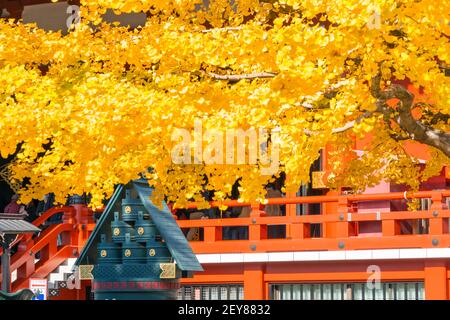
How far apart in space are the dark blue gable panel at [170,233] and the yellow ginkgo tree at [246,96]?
0.58 m

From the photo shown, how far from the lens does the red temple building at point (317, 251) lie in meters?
22.7

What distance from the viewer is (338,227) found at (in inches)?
925

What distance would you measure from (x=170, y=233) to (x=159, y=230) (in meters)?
0.18

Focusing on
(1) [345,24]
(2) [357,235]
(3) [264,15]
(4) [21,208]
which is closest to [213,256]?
(2) [357,235]

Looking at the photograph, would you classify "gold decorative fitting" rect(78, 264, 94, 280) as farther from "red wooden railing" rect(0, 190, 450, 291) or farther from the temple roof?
"red wooden railing" rect(0, 190, 450, 291)

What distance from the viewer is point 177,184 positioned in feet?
57.2

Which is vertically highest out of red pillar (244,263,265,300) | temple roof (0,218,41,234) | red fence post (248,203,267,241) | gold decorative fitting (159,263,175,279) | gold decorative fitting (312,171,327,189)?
gold decorative fitting (312,171,327,189)

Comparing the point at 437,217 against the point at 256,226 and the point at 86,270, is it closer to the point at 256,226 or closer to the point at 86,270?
the point at 256,226

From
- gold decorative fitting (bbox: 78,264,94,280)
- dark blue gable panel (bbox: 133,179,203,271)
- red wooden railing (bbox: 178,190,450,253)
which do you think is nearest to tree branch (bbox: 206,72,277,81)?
dark blue gable panel (bbox: 133,179,203,271)

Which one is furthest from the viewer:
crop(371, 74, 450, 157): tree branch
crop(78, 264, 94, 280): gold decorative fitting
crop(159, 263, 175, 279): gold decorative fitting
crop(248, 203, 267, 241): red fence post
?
crop(248, 203, 267, 241): red fence post

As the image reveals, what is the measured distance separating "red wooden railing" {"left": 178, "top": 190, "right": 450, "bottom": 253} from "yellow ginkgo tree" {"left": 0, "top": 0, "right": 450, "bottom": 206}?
2.23 meters

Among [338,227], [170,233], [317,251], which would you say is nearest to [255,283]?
[317,251]

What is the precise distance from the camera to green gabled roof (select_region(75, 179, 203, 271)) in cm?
1952

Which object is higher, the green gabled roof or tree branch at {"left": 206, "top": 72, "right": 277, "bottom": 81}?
tree branch at {"left": 206, "top": 72, "right": 277, "bottom": 81}
